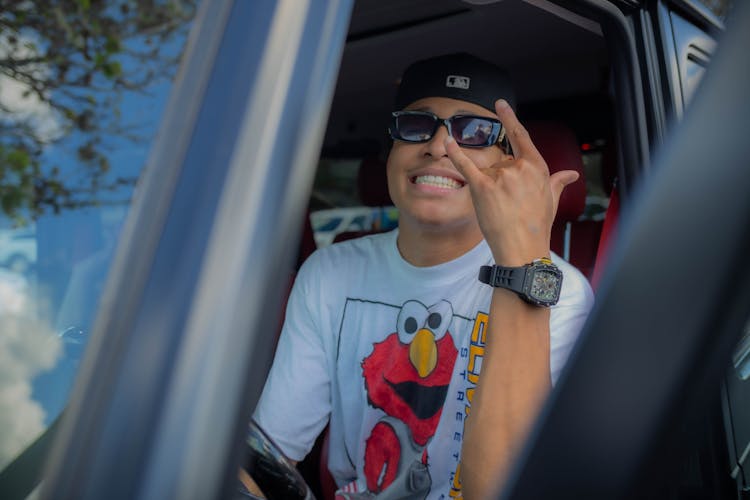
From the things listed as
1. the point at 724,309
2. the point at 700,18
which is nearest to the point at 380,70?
the point at 700,18

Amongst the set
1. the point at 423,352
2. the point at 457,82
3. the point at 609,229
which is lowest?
the point at 423,352

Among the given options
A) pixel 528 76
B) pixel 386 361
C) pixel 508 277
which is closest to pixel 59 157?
pixel 508 277

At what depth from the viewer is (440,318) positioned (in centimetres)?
160

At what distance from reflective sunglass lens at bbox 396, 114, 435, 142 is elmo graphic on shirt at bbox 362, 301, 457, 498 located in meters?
0.47

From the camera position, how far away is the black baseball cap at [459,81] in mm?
1770

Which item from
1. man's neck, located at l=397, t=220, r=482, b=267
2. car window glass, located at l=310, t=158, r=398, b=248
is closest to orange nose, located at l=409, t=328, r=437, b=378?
man's neck, located at l=397, t=220, r=482, b=267

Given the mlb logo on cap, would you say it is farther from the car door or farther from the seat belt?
the car door

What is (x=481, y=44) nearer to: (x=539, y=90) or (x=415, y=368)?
(x=539, y=90)

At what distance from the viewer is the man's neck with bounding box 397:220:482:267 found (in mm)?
1718

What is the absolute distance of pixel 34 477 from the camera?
70 cm

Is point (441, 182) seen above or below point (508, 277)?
above

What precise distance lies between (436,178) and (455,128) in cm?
14

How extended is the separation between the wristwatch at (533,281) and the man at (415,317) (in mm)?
28

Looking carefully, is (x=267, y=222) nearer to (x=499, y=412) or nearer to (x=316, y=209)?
(x=499, y=412)
